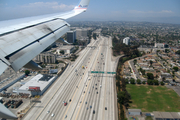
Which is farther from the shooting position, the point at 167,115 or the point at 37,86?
the point at 37,86

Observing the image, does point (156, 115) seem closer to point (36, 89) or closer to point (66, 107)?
point (66, 107)

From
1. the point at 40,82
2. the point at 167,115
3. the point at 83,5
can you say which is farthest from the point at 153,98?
the point at 40,82

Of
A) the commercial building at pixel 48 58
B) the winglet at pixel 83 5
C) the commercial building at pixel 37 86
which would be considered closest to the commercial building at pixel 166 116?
the winglet at pixel 83 5

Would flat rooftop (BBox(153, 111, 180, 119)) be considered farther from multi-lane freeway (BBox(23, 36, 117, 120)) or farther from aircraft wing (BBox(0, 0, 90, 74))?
aircraft wing (BBox(0, 0, 90, 74))

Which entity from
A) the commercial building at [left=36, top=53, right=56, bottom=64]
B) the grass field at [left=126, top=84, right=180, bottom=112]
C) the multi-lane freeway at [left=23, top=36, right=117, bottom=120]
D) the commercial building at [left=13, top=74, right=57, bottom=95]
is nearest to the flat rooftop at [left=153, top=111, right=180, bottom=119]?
the grass field at [left=126, top=84, right=180, bottom=112]

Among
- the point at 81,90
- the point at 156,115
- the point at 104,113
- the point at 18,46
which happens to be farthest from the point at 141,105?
the point at 18,46

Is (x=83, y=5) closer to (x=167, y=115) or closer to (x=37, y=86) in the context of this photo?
(x=37, y=86)

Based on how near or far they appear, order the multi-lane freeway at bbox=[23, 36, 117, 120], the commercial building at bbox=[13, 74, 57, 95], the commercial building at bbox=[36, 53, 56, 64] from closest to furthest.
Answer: the multi-lane freeway at bbox=[23, 36, 117, 120]
the commercial building at bbox=[13, 74, 57, 95]
the commercial building at bbox=[36, 53, 56, 64]
